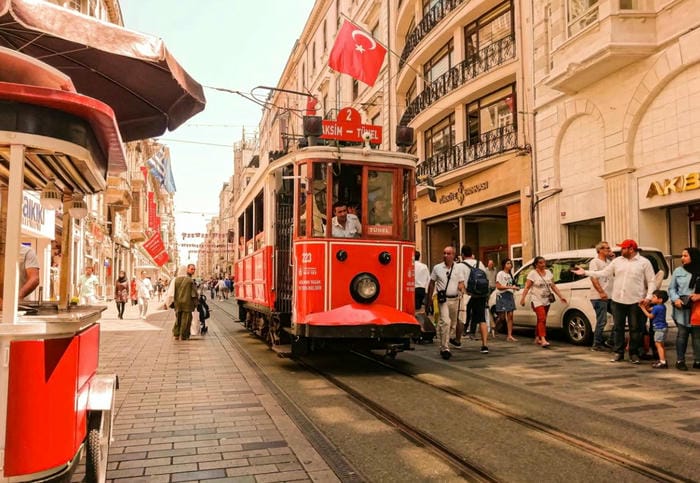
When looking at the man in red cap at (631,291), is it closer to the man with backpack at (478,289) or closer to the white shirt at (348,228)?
the man with backpack at (478,289)

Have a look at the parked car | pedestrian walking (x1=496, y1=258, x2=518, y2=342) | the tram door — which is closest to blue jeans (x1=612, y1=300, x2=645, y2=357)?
the parked car

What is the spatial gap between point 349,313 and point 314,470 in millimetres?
3973

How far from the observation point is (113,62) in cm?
546

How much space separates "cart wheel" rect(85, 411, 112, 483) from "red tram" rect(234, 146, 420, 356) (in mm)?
4350

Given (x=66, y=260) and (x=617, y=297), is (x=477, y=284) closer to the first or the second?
(x=617, y=297)

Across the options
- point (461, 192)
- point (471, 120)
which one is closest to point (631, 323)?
point (461, 192)

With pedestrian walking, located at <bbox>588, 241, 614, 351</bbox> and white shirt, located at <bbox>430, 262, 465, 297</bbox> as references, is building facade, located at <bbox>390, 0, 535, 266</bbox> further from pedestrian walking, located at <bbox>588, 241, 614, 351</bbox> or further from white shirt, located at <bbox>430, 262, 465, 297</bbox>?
white shirt, located at <bbox>430, 262, 465, 297</bbox>

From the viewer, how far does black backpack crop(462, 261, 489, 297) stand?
10289 millimetres

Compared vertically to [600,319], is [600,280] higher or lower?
higher

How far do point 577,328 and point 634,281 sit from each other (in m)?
3.08

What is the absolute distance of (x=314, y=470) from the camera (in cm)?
409

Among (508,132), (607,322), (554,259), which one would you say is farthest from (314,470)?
(508,132)

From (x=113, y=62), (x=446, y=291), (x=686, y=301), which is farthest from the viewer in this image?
(x=446, y=291)

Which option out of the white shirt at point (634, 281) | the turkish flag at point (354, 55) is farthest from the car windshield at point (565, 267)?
the turkish flag at point (354, 55)
